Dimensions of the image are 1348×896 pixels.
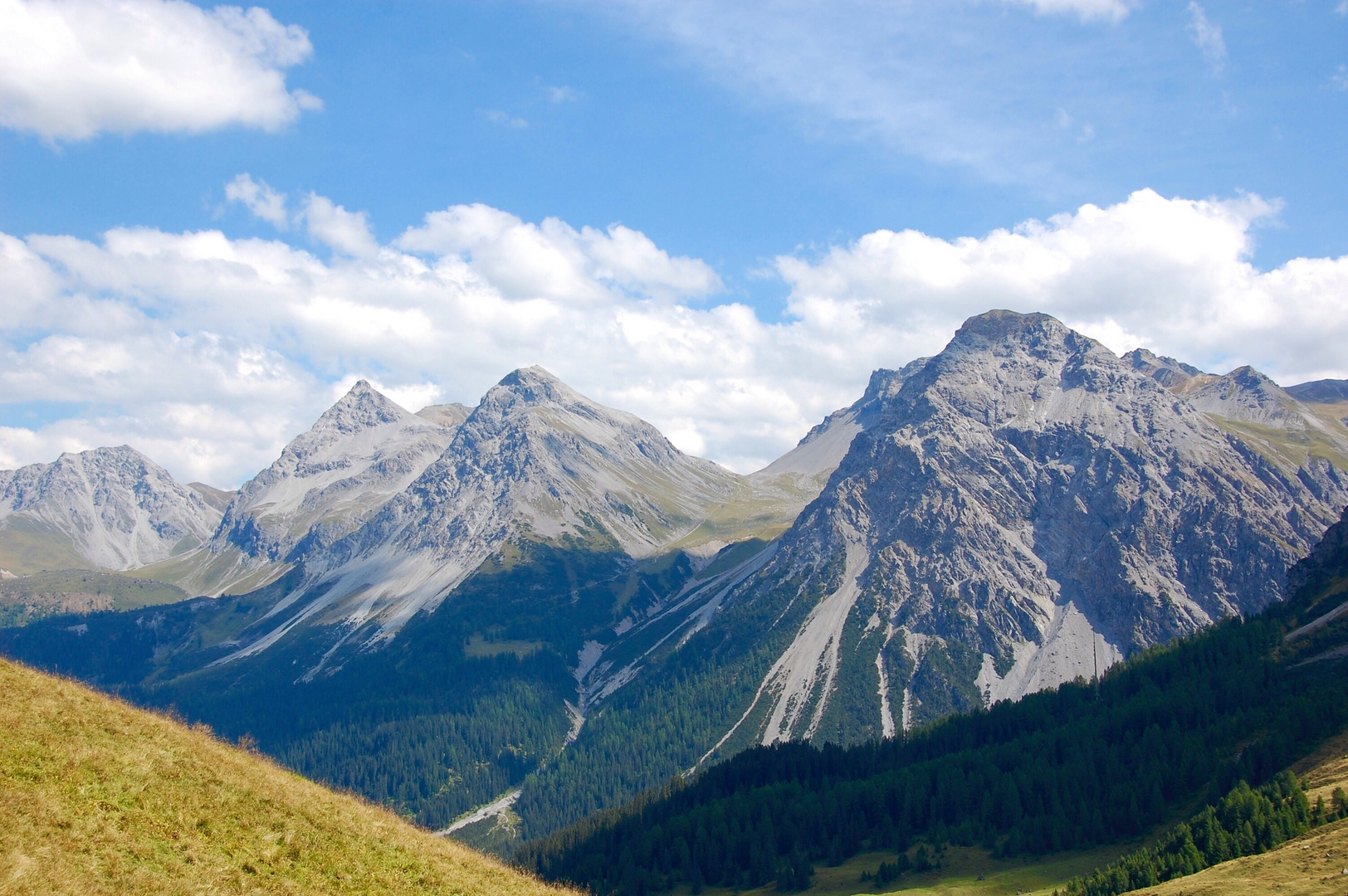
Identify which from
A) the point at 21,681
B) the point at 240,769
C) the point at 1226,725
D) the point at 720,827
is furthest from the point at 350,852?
the point at 1226,725

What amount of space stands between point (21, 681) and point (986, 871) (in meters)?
120

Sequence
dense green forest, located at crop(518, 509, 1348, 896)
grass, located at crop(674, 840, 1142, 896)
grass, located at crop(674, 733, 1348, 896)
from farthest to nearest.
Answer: dense green forest, located at crop(518, 509, 1348, 896) < grass, located at crop(674, 840, 1142, 896) < grass, located at crop(674, 733, 1348, 896)

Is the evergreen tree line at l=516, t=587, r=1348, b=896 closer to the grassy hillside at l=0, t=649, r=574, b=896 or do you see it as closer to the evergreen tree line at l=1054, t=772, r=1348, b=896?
the evergreen tree line at l=1054, t=772, r=1348, b=896

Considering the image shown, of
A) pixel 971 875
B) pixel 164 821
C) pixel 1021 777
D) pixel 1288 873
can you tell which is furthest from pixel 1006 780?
pixel 164 821

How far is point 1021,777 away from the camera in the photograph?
15100 cm

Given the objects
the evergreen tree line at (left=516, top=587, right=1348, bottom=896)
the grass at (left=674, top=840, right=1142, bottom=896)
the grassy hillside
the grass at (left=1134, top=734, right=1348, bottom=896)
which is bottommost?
the grass at (left=674, top=840, right=1142, bottom=896)

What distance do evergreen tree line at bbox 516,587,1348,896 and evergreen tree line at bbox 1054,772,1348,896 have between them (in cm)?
2213

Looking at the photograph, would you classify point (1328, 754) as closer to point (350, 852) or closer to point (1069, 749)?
point (1069, 749)

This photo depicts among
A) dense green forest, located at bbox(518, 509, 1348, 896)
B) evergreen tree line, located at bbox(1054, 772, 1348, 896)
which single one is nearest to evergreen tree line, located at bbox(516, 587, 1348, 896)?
dense green forest, located at bbox(518, 509, 1348, 896)

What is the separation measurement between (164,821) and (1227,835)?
10139 centimetres

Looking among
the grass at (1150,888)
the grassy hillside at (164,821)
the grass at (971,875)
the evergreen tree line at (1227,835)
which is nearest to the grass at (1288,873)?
the grass at (1150,888)

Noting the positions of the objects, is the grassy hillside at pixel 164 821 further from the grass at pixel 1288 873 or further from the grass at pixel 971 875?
the grass at pixel 971 875

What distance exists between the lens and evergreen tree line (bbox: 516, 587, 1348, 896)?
5162 inches

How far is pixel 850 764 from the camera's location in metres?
188
